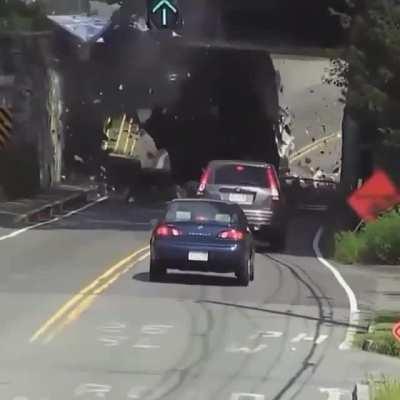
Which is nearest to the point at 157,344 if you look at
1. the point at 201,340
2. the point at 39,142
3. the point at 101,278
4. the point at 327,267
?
the point at 201,340

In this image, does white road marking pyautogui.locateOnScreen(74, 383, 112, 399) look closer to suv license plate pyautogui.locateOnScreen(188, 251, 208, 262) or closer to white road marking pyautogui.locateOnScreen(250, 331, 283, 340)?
white road marking pyautogui.locateOnScreen(250, 331, 283, 340)

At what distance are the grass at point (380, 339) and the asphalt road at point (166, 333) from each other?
0.28 meters

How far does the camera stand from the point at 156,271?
2130 centimetres

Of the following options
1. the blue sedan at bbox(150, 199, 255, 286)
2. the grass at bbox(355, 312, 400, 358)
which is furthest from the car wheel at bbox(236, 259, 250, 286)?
the grass at bbox(355, 312, 400, 358)

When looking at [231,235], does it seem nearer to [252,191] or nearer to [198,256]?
[198,256]

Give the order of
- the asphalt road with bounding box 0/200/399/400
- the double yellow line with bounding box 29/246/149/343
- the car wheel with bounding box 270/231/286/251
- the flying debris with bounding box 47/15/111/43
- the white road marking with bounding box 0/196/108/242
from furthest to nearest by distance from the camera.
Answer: the flying debris with bounding box 47/15/111/43
the white road marking with bounding box 0/196/108/242
the car wheel with bounding box 270/231/286/251
the double yellow line with bounding box 29/246/149/343
the asphalt road with bounding box 0/200/399/400

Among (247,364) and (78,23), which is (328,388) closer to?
(247,364)

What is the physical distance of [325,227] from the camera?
3778cm

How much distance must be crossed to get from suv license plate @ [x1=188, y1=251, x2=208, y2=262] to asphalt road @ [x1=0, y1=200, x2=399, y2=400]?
1.58 feet

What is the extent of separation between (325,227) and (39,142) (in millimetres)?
16412

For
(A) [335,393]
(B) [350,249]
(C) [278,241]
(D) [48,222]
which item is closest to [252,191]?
(C) [278,241]

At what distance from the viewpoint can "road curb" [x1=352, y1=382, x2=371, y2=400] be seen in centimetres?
1088

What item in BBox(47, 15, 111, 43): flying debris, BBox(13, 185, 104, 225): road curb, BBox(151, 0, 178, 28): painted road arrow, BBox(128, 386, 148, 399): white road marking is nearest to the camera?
BBox(128, 386, 148, 399): white road marking

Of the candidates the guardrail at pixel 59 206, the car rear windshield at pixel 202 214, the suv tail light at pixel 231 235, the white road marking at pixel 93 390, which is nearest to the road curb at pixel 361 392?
the white road marking at pixel 93 390
